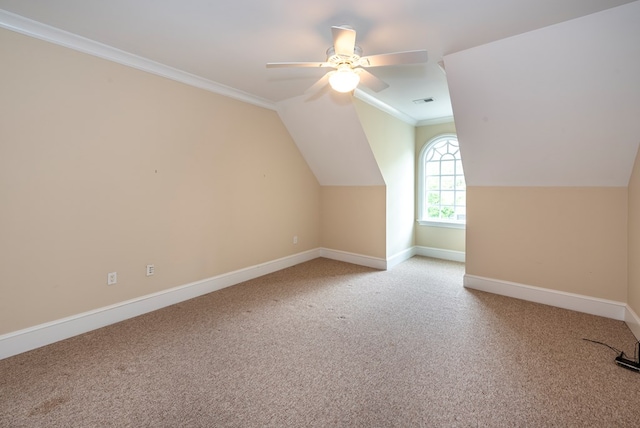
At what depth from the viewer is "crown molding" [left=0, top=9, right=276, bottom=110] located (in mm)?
2141

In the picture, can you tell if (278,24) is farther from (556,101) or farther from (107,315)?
(107,315)

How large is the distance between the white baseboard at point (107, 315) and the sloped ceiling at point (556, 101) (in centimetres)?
337

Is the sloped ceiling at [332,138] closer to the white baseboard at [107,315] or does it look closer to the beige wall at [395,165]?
the beige wall at [395,165]

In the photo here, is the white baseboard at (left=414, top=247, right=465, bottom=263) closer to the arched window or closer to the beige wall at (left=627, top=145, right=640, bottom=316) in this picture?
the arched window

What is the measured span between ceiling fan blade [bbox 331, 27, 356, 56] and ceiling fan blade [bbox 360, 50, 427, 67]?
0.17 metres

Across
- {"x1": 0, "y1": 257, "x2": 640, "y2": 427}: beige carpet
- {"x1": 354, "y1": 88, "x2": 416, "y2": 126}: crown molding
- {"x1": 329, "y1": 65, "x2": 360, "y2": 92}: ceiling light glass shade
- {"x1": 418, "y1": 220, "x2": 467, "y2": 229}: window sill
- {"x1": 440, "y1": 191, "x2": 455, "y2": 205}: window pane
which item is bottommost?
{"x1": 0, "y1": 257, "x2": 640, "y2": 427}: beige carpet

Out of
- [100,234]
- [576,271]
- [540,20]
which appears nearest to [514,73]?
[540,20]

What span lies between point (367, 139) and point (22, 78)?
3424 millimetres

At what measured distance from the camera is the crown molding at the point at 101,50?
2.14m

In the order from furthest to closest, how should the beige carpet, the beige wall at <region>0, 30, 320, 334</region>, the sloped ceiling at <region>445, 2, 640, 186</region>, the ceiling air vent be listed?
the ceiling air vent, the beige wall at <region>0, 30, 320, 334</region>, the sloped ceiling at <region>445, 2, 640, 186</region>, the beige carpet

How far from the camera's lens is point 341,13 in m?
2.02

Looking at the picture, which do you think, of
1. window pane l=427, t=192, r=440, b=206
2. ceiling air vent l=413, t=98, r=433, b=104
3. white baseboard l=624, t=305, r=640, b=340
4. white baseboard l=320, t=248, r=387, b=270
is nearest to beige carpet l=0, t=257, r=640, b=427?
white baseboard l=624, t=305, r=640, b=340

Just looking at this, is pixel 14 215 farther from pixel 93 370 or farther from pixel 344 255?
pixel 344 255

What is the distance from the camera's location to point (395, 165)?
4648mm
